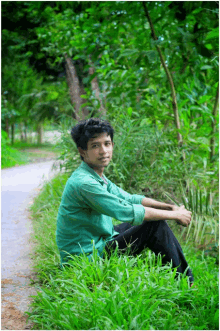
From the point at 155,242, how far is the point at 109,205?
21.7 inches

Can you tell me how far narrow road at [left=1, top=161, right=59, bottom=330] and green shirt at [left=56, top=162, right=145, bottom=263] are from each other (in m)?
0.52

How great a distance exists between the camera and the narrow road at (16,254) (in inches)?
109

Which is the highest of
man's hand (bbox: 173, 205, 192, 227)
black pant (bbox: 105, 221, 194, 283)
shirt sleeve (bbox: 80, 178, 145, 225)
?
shirt sleeve (bbox: 80, 178, 145, 225)

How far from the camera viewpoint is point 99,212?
2.74m

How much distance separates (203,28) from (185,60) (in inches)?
20.1

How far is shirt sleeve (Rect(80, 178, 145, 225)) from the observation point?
8.75 feet

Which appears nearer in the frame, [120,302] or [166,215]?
[120,302]

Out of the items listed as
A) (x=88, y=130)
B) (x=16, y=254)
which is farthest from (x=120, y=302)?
(x=16, y=254)

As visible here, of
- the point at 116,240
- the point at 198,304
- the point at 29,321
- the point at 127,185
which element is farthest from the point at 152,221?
the point at 127,185

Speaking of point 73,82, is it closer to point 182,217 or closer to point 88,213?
point 88,213

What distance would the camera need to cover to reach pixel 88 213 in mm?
2875

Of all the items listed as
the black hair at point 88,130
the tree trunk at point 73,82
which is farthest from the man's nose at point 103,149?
the tree trunk at point 73,82

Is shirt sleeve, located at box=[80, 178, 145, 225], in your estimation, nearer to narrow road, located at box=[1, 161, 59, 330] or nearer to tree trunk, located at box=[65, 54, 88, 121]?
narrow road, located at box=[1, 161, 59, 330]

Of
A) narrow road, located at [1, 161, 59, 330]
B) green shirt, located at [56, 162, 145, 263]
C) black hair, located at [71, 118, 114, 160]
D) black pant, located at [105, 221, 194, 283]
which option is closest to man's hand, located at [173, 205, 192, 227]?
black pant, located at [105, 221, 194, 283]
